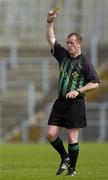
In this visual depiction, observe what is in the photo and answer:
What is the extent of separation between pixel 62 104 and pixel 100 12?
67.4 feet

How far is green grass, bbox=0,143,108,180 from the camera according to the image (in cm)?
1365

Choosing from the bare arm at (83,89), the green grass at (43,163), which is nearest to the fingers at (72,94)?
the bare arm at (83,89)

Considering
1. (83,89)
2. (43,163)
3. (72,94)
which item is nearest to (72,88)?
(83,89)

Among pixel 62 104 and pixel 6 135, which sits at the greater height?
pixel 62 104

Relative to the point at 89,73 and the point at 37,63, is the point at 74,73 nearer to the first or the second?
the point at 89,73

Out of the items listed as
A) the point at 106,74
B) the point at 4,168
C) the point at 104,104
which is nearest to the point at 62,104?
the point at 4,168

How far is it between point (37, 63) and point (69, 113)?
1945cm

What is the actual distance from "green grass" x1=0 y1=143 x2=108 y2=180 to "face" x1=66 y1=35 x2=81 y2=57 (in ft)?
5.61

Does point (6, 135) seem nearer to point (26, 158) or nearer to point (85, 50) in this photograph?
point (85, 50)

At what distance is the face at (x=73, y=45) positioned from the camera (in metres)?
13.7

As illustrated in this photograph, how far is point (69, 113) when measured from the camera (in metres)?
13.9

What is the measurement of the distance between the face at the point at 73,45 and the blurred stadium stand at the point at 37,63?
16139mm

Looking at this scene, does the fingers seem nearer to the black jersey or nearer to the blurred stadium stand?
the black jersey

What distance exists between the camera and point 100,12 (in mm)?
34188
